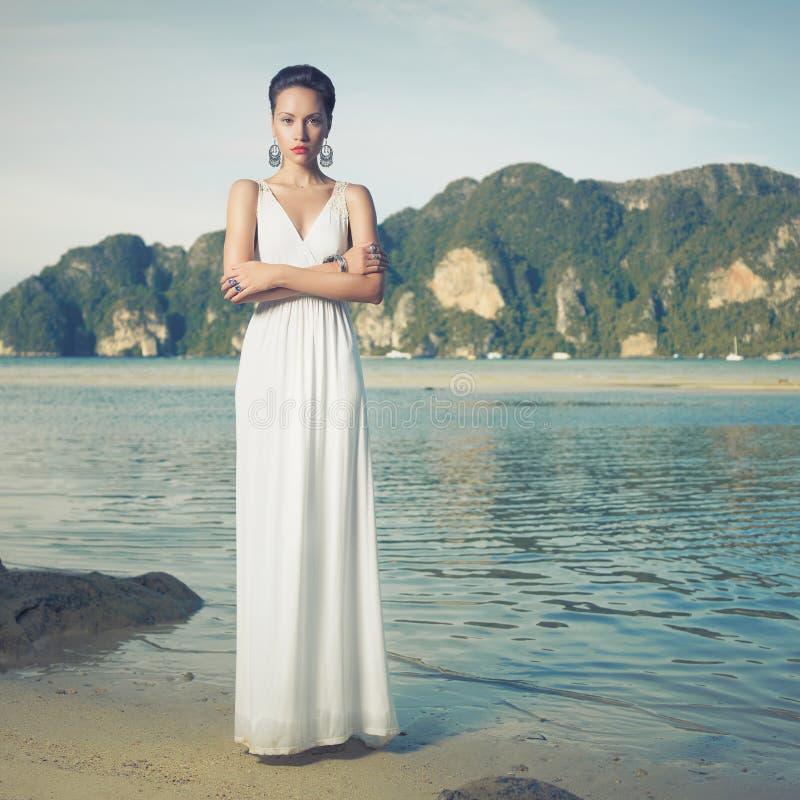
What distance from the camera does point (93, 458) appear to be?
54.2 feet

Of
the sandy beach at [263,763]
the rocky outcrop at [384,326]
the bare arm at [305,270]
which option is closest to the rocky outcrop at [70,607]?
the sandy beach at [263,763]

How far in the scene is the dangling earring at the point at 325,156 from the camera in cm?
342

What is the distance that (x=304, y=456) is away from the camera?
10.6 ft

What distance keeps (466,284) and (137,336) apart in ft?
221

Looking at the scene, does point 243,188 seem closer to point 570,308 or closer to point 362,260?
point 362,260

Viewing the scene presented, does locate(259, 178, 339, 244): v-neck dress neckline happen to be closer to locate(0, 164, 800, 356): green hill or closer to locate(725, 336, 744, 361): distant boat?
locate(725, 336, 744, 361): distant boat

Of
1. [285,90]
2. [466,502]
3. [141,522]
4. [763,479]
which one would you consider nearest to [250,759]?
[285,90]

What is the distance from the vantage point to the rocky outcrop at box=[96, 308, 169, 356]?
197m

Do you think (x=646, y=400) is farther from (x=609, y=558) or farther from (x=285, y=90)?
(x=285, y=90)

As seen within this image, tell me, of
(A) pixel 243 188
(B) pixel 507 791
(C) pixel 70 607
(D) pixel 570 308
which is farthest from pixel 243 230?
(D) pixel 570 308

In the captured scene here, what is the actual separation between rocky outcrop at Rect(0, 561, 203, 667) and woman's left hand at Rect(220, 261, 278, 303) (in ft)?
7.83

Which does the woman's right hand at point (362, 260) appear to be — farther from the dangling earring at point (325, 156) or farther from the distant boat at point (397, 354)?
the distant boat at point (397, 354)

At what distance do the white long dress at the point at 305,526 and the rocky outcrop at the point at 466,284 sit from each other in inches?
7290

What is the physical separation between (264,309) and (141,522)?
6839 millimetres
